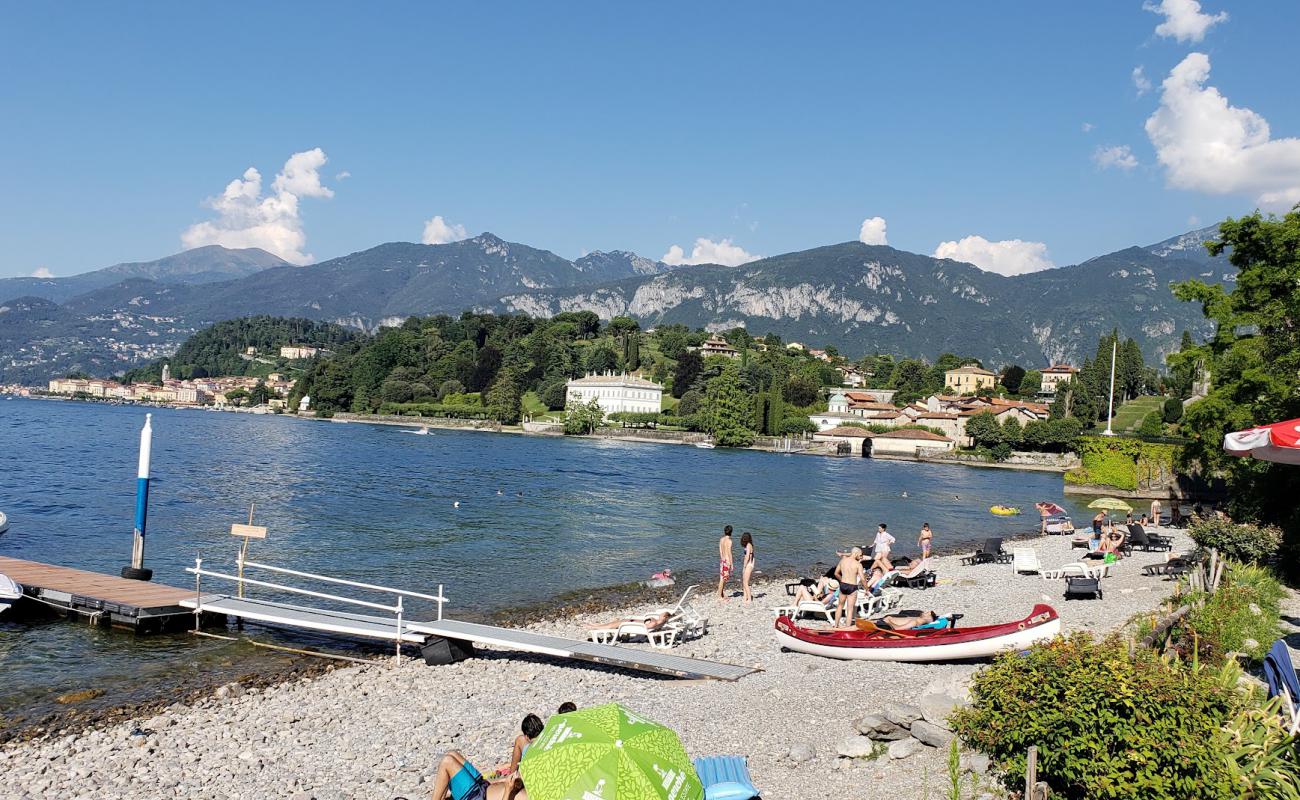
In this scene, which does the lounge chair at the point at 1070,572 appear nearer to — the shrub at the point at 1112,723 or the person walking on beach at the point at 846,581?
the person walking on beach at the point at 846,581

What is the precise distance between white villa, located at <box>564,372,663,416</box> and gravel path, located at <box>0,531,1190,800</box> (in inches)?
4732

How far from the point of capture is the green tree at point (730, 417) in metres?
105

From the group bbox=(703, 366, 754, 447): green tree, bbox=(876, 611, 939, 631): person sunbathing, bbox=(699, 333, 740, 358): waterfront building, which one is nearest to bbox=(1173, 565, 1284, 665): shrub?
bbox=(876, 611, 939, 631): person sunbathing

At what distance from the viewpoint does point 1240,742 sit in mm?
5594

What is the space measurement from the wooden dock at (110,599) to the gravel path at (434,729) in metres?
4.05

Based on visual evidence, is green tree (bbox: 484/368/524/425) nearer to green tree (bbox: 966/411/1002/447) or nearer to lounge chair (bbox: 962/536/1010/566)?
green tree (bbox: 966/411/1002/447)

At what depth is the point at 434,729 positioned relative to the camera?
9648 mm

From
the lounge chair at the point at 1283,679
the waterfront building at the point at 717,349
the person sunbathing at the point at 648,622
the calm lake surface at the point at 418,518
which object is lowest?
the calm lake surface at the point at 418,518

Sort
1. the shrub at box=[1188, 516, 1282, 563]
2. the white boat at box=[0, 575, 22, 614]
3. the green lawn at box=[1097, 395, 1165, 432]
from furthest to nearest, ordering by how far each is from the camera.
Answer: the green lawn at box=[1097, 395, 1165, 432] < the shrub at box=[1188, 516, 1282, 563] < the white boat at box=[0, 575, 22, 614]

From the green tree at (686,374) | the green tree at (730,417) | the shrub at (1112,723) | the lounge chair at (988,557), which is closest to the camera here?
the shrub at (1112,723)

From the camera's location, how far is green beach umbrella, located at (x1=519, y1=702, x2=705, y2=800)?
5.15 metres

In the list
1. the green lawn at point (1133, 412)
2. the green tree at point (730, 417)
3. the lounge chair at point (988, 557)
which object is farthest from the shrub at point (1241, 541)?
the green tree at point (730, 417)

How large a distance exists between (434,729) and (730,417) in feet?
318

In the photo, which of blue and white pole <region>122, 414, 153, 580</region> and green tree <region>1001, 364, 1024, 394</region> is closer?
blue and white pole <region>122, 414, 153, 580</region>
